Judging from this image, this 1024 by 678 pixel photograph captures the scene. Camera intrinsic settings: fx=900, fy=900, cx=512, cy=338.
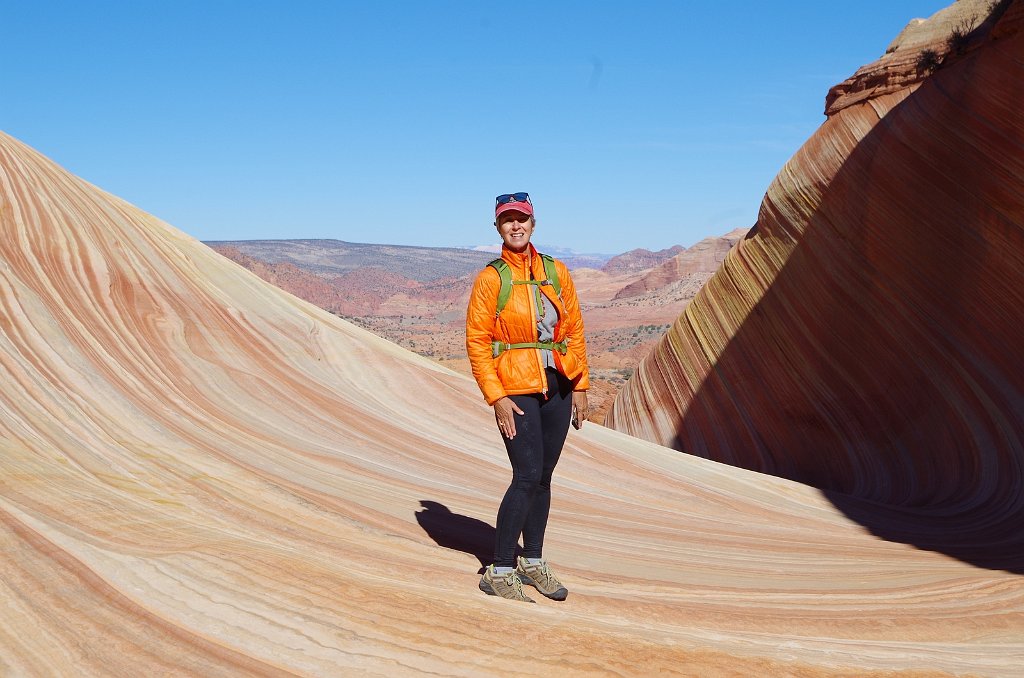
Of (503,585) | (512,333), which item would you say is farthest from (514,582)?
(512,333)

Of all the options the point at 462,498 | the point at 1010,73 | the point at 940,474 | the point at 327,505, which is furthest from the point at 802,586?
the point at 1010,73

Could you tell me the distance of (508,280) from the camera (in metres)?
3.78

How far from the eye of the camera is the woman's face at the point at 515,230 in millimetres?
3818

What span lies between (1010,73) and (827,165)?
156 inches

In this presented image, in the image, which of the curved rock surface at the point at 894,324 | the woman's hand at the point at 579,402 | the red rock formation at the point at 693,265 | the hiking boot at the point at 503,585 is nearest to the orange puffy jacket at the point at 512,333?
the woman's hand at the point at 579,402

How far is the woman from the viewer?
373 centimetres

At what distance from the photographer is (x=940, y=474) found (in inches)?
373

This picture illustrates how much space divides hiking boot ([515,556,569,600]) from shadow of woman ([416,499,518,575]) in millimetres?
371

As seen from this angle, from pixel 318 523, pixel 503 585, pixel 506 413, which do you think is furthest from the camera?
pixel 318 523

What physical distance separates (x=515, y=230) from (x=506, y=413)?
2.56ft

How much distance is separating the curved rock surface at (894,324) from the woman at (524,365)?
3438 mm

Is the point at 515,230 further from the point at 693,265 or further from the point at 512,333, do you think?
the point at 693,265

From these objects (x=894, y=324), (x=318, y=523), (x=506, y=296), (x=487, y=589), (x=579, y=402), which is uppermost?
(x=894, y=324)

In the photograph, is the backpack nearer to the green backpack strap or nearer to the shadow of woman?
the green backpack strap
